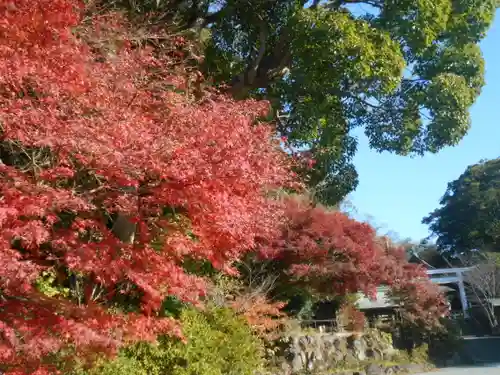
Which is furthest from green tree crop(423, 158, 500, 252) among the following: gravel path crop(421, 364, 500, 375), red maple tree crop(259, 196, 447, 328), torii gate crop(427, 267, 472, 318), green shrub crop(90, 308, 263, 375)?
green shrub crop(90, 308, 263, 375)

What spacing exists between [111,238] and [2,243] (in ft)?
4.35

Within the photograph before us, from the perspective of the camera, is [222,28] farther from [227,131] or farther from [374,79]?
[227,131]

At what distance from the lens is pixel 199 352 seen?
7355 millimetres

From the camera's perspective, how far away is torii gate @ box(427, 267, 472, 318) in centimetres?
3231

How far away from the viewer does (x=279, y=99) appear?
9500mm

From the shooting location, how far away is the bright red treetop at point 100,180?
4719 millimetres

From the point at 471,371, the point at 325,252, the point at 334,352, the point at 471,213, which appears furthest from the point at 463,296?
the point at 325,252

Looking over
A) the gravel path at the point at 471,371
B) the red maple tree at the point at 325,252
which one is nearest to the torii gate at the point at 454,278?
the gravel path at the point at 471,371

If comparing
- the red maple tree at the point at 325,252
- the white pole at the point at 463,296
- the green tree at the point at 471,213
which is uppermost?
the green tree at the point at 471,213

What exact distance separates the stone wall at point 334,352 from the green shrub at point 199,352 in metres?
6.75

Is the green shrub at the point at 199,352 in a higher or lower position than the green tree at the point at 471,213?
lower

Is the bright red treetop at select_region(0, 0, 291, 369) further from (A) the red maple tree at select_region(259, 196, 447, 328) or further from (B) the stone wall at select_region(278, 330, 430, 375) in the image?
(B) the stone wall at select_region(278, 330, 430, 375)

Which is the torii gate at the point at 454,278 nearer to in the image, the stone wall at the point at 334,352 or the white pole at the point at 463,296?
the white pole at the point at 463,296

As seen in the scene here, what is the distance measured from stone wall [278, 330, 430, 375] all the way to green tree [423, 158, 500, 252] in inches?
809
